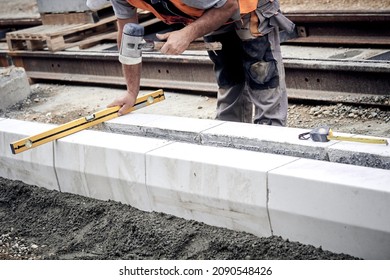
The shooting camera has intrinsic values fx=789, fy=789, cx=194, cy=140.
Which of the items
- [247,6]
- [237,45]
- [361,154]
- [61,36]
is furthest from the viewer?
[61,36]

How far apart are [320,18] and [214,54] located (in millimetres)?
2704

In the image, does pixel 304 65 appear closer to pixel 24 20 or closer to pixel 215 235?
pixel 215 235

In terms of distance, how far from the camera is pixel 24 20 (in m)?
11.9

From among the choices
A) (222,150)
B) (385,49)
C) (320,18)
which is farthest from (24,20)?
(222,150)

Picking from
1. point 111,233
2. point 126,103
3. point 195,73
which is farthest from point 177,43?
point 195,73

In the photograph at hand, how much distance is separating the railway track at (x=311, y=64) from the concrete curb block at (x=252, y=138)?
2218 mm

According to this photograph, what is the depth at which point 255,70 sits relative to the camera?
562cm

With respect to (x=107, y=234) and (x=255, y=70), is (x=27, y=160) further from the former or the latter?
(x=255, y=70)

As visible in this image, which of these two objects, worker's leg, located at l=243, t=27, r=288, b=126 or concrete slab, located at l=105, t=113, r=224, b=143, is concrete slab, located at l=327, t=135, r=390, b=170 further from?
worker's leg, located at l=243, t=27, r=288, b=126

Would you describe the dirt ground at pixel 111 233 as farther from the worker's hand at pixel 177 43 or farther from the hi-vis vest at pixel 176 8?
the hi-vis vest at pixel 176 8

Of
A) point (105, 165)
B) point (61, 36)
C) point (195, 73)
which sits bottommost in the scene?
point (195, 73)

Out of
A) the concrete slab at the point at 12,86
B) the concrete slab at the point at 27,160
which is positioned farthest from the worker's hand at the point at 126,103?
the concrete slab at the point at 12,86

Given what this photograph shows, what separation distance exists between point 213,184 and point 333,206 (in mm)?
837

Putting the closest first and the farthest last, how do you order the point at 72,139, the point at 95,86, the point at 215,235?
the point at 215,235 < the point at 72,139 < the point at 95,86
